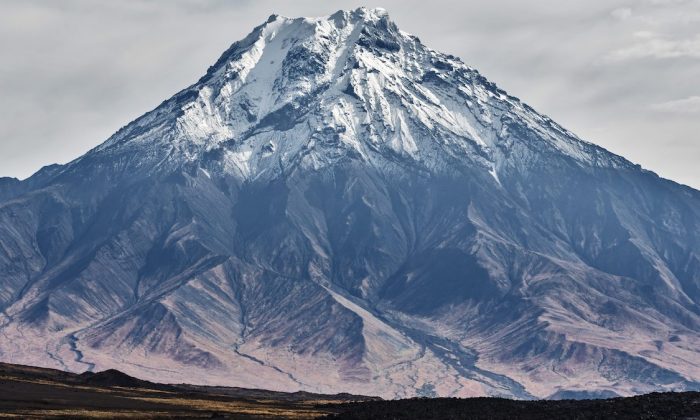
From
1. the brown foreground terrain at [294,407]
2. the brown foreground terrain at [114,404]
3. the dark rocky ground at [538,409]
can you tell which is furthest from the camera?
the brown foreground terrain at [114,404]

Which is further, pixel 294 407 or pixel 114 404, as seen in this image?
pixel 294 407

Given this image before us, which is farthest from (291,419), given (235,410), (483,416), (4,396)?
(4,396)

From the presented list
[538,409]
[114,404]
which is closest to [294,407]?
[114,404]

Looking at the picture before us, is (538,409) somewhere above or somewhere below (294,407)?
Answer: above

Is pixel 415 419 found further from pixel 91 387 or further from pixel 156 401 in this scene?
pixel 91 387

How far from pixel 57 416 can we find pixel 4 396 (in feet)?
85.0

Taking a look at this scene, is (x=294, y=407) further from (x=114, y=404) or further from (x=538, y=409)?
(x=538, y=409)

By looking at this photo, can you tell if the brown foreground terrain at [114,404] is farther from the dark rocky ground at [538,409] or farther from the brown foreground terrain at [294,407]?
the dark rocky ground at [538,409]

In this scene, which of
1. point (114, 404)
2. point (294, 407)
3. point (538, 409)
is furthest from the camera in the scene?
point (294, 407)

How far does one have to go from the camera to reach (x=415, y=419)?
139125mm

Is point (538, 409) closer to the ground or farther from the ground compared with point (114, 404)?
farther from the ground

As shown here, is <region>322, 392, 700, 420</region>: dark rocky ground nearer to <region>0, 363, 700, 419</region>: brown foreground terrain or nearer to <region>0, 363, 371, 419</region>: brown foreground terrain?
<region>0, 363, 700, 419</region>: brown foreground terrain

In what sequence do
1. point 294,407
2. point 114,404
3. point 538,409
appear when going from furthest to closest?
1. point 294,407
2. point 114,404
3. point 538,409


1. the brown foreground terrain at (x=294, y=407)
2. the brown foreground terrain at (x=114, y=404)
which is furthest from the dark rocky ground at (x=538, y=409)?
the brown foreground terrain at (x=114, y=404)
